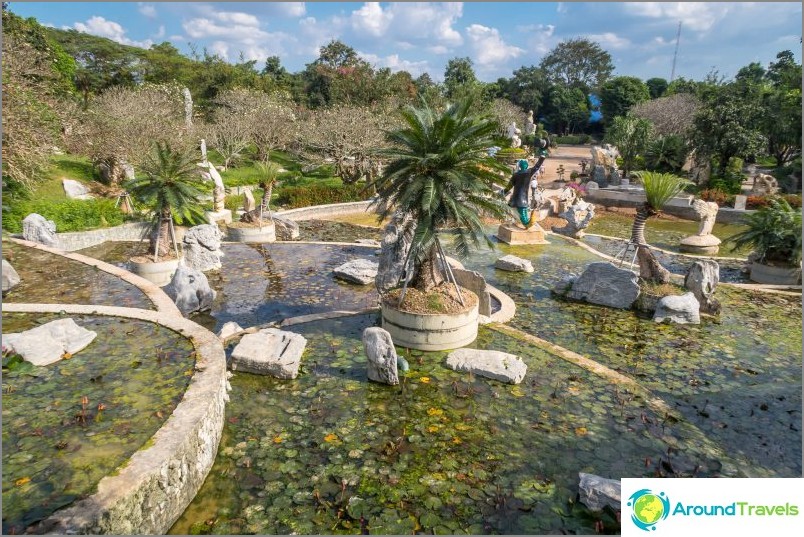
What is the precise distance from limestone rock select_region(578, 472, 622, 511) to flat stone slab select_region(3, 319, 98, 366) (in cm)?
783

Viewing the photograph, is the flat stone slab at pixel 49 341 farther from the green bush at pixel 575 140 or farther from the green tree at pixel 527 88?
the green tree at pixel 527 88

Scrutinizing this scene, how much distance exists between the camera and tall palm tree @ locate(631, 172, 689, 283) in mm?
12375

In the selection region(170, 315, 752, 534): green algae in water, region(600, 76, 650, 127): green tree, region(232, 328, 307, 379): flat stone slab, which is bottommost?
region(170, 315, 752, 534): green algae in water

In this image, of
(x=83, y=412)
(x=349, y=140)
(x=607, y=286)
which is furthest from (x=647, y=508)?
(x=349, y=140)

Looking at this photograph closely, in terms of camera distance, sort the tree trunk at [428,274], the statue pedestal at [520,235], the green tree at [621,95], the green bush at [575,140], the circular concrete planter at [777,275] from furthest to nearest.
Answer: the green bush at [575,140] → the green tree at [621,95] → the statue pedestal at [520,235] → the circular concrete planter at [777,275] → the tree trunk at [428,274]

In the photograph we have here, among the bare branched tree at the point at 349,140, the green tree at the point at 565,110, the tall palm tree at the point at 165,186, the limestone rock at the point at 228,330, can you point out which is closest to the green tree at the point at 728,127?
the bare branched tree at the point at 349,140

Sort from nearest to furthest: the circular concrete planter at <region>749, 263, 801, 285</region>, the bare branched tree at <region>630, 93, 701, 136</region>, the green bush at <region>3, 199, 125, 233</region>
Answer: the circular concrete planter at <region>749, 263, 801, 285</region> < the green bush at <region>3, 199, 125, 233</region> < the bare branched tree at <region>630, 93, 701, 136</region>

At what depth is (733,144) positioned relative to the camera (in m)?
30.7

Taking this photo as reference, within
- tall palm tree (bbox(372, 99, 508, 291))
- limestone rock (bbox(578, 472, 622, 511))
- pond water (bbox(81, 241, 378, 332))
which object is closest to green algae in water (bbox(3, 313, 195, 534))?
pond water (bbox(81, 241, 378, 332))

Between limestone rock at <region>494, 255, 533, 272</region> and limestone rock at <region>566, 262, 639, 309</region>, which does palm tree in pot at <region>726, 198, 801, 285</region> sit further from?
limestone rock at <region>494, 255, 533, 272</region>

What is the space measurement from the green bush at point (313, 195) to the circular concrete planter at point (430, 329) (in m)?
17.1

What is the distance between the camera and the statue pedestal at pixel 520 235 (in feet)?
62.5

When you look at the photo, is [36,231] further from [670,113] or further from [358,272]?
[670,113]

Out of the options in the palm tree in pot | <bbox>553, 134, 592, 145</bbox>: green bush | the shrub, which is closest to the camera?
the palm tree in pot
